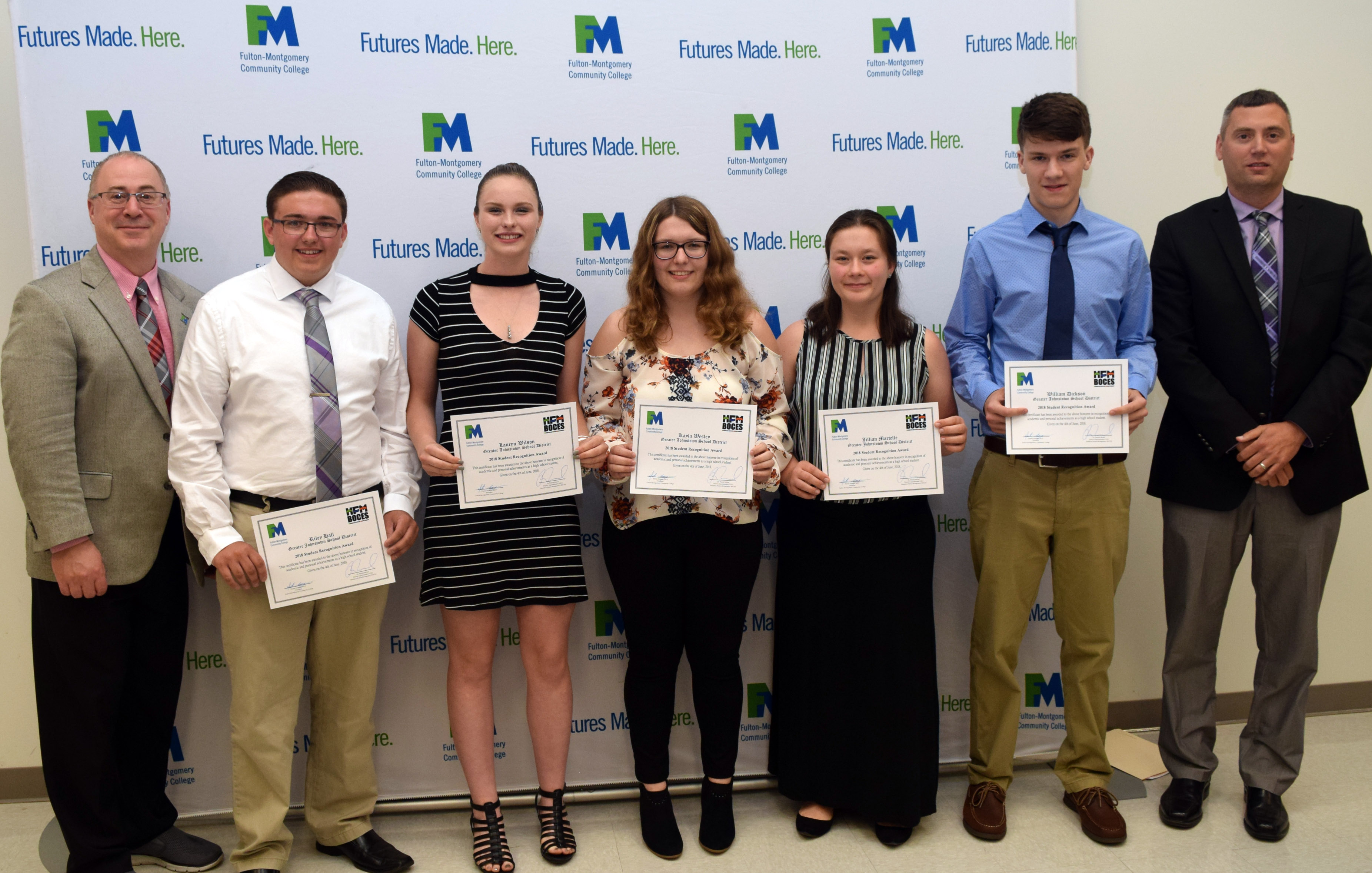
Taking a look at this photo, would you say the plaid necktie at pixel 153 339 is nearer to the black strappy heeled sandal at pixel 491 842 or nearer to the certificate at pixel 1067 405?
the black strappy heeled sandal at pixel 491 842

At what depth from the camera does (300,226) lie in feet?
7.40

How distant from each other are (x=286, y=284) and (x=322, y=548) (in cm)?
72

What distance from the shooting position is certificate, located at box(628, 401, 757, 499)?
2.26 m

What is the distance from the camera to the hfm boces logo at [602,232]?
113 inches

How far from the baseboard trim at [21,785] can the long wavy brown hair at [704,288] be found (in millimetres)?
2642

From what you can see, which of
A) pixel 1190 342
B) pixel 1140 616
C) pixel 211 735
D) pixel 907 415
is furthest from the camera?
pixel 1140 616

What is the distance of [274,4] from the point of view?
8.85ft

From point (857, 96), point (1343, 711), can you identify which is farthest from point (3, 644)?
point (1343, 711)

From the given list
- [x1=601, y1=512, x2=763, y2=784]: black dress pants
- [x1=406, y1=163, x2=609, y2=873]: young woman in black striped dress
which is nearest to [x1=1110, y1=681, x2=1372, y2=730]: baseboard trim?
[x1=601, y1=512, x2=763, y2=784]: black dress pants

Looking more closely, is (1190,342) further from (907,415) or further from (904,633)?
(904,633)

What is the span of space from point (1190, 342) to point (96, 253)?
10.4ft

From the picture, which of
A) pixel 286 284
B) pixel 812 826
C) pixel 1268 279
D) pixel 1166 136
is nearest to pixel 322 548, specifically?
pixel 286 284
